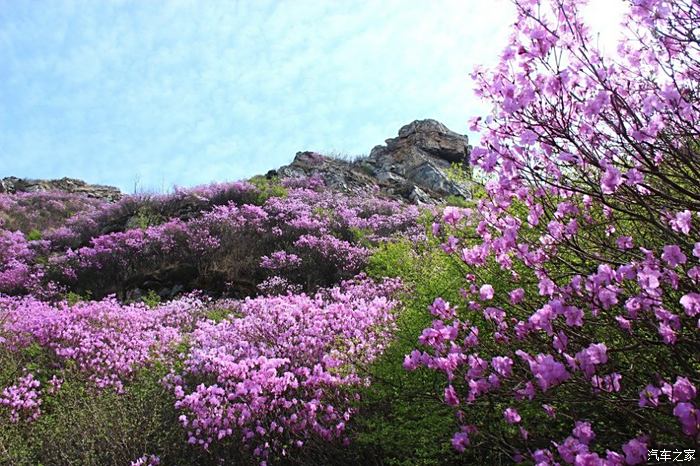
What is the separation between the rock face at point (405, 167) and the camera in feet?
62.6

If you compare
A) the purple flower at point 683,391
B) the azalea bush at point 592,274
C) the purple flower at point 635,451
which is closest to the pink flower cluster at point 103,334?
the azalea bush at point 592,274

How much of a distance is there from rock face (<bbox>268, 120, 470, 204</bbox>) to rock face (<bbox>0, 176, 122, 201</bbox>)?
9.60m

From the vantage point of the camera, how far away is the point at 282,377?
4055mm

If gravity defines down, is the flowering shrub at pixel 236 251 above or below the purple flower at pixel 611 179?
above

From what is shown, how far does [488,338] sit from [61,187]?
26.6 metres

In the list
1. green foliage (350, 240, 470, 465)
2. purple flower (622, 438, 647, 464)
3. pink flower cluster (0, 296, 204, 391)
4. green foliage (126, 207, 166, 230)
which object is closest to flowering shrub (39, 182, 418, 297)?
green foliage (126, 207, 166, 230)

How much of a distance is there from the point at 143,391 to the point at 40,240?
10281 millimetres

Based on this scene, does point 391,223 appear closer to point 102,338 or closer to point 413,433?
point 102,338

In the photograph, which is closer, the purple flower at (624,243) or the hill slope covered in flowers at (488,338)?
the hill slope covered in flowers at (488,338)

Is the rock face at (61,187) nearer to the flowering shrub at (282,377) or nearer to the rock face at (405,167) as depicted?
the rock face at (405,167)

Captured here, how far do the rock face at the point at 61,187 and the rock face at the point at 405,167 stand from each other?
9603 millimetres

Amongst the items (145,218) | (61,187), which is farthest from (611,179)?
(61,187)

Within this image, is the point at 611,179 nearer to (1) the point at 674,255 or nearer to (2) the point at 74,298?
(1) the point at 674,255

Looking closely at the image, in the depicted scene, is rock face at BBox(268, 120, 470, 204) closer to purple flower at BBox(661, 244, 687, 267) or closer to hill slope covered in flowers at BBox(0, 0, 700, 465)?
hill slope covered in flowers at BBox(0, 0, 700, 465)
